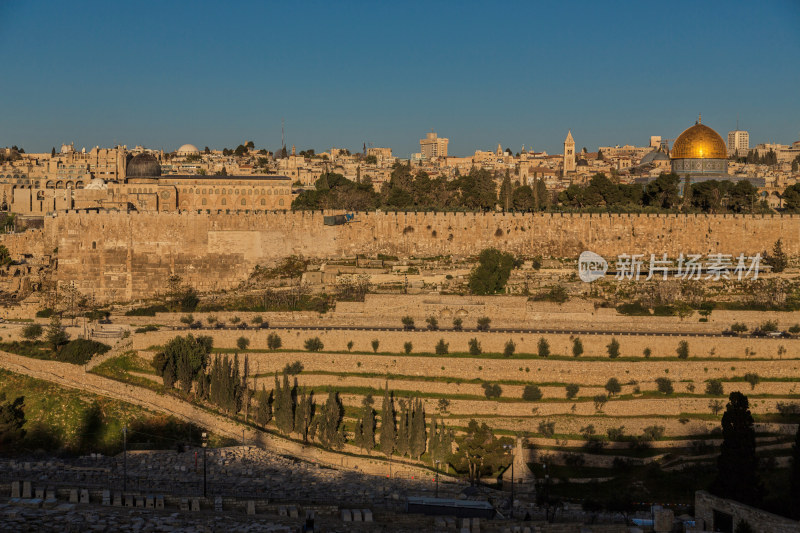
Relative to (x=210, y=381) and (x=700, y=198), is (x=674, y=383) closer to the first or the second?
(x=210, y=381)

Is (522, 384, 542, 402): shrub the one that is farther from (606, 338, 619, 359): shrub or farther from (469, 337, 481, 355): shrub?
(606, 338, 619, 359): shrub

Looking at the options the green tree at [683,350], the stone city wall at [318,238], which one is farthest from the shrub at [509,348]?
the stone city wall at [318,238]

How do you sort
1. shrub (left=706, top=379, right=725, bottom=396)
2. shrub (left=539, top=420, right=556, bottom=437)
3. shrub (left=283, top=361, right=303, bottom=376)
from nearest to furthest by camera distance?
shrub (left=539, top=420, right=556, bottom=437) < shrub (left=706, top=379, right=725, bottom=396) < shrub (left=283, top=361, right=303, bottom=376)

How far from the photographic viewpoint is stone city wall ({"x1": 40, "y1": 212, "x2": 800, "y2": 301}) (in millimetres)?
43906

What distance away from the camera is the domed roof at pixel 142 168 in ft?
192

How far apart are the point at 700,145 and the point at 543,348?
29748 millimetres

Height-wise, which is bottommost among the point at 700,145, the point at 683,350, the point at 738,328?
the point at 683,350

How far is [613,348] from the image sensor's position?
33438mm

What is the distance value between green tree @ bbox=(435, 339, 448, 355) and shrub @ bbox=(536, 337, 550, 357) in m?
3.07

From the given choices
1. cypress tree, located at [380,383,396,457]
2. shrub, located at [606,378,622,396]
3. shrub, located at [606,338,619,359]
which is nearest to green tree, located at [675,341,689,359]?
shrub, located at [606,338,619,359]

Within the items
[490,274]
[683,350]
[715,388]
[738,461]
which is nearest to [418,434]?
[738,461]

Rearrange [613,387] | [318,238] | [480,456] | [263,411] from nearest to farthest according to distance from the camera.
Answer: [480,456]
[263,411]
[613,387]
[318,238]

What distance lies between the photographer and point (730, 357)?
109 feet

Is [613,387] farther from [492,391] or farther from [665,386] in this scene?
[492,391]
